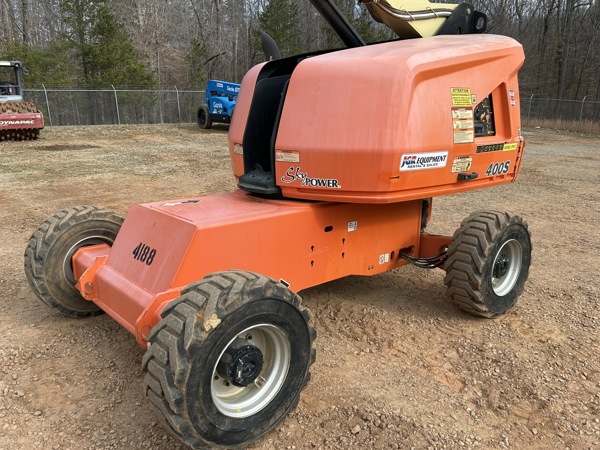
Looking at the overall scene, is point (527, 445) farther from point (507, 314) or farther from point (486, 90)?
point (486, 90)

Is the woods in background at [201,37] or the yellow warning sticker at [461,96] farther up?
the woods in background at [201,37]

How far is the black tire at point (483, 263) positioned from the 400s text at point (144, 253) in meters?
2.43

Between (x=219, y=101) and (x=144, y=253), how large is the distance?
19.6m

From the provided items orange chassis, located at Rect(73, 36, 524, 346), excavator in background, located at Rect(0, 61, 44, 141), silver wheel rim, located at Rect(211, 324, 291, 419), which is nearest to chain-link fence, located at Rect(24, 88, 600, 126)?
excavator in background, located at Rect(0, 61, 44, 141)

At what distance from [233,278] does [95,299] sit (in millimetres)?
1495

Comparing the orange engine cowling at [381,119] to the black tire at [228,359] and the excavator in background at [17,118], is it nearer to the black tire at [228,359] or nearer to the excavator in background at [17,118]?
the black tire at [228,359]

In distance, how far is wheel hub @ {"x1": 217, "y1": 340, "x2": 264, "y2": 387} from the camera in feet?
8.38

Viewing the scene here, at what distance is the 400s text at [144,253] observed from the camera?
3164mm

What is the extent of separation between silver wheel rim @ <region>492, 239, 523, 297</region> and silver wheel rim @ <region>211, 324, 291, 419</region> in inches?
93.8

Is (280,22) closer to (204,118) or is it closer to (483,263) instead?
(204,118)

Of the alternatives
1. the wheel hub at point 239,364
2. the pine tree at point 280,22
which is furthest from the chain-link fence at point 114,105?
the wheel hub at point 239,364

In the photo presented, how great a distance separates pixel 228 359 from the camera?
255 cm

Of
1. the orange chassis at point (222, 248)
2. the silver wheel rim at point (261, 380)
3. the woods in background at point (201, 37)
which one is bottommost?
the silver wheel rim at point (261, 380)

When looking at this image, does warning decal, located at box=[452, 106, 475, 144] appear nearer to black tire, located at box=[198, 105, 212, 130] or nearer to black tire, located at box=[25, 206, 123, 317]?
black tire, located at box=[25, 206, 123, 317]
